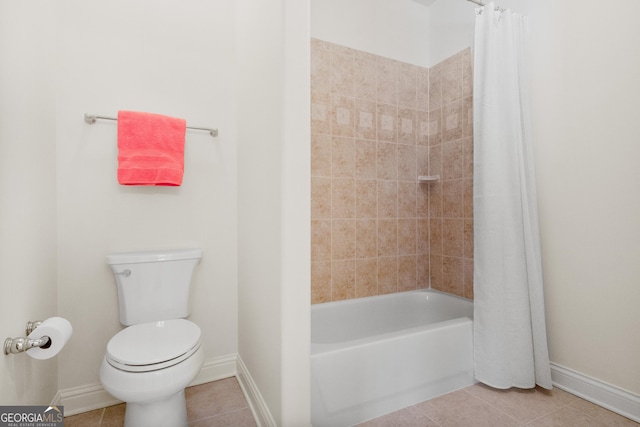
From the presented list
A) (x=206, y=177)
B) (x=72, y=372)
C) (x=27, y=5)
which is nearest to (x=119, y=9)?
(x=27, y=5)

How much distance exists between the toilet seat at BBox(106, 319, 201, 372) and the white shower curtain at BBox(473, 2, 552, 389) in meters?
1.55

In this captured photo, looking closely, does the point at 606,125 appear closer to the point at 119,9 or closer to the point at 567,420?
Result: the point at 567,420

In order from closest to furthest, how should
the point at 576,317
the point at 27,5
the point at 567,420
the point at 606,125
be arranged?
1. the point at 27,5
2. the point at 567,420
3. the point at 606,125
4. the point at 576,317

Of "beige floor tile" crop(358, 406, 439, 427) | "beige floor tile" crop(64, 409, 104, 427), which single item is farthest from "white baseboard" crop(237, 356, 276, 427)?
"beige floor tile" crop(64, 409, 104, 427)

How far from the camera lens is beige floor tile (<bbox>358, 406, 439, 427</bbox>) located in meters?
1.43

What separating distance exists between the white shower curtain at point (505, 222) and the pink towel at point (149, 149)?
5.59 ft

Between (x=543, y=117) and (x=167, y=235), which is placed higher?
(x=543, y=117)

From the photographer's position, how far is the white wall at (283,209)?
115 centimetres

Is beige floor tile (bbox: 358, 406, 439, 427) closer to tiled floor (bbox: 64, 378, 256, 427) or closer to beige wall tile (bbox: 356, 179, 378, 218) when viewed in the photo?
tiled floor (bbox: 64, 378, 256, 427)

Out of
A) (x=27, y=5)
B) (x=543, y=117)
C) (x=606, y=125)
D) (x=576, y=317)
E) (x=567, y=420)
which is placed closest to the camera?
(x=27, y=5)

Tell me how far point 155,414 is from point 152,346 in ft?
0.91

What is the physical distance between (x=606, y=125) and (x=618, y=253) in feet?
2.11

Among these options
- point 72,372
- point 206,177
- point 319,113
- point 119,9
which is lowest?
point 72,372

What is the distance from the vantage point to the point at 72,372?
61.9 inches
